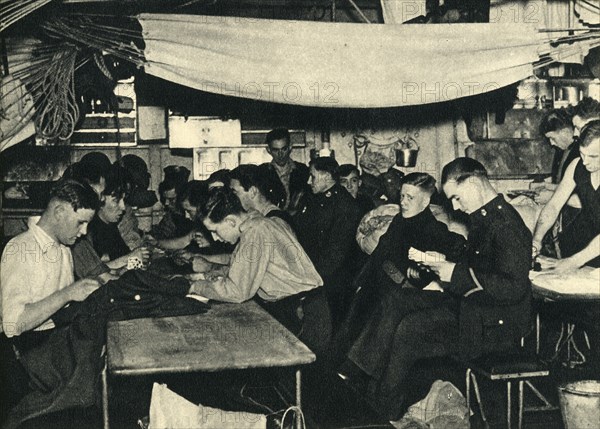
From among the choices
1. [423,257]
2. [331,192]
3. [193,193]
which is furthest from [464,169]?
[193,193]

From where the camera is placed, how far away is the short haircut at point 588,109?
621cm

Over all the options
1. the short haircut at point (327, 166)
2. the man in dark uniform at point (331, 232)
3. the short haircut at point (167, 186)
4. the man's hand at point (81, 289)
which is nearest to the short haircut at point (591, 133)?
the man in dark uniform at point (331, 232)

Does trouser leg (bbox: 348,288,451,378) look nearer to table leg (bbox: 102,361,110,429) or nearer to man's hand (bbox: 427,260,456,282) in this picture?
man's hand (bbox: 427,260,456,282)

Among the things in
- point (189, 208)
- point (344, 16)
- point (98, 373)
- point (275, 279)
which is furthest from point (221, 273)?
point (344, 16)

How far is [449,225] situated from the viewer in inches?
229

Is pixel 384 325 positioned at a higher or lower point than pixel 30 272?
lower

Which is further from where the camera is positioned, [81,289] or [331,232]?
[331,232]

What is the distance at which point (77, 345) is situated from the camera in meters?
3.93

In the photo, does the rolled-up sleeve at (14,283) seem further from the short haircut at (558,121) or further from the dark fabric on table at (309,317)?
the short haircut at (558,121)

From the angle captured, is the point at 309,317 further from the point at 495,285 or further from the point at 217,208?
the point at 495,285

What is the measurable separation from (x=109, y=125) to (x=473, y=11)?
4.56 m

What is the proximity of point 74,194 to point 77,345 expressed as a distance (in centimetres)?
89

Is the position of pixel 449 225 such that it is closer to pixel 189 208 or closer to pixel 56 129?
pixel 189 208

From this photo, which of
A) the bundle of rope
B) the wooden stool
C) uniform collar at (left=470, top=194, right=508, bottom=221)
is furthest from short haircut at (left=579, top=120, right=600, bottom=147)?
the bundle of rope
